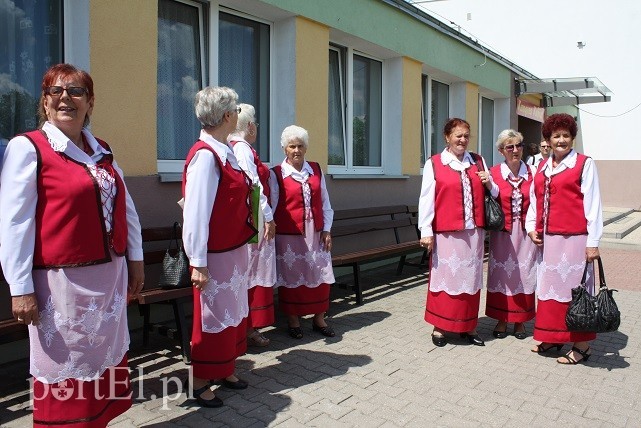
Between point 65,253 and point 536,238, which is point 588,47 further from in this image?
point 65,253

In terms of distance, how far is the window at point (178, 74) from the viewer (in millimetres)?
5371

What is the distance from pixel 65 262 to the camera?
2508mm

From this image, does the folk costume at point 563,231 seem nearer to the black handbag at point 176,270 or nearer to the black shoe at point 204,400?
the black shoe at point 204,400

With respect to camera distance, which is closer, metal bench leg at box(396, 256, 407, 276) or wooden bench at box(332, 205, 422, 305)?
wooden bench at box(332, 205, 422, 305)

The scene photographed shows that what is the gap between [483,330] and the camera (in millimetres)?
5469

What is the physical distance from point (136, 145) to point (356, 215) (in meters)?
3.25

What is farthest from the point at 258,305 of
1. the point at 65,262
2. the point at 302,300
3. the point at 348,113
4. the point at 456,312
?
the point at 348,113

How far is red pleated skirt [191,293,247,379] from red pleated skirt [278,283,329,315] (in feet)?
4.94

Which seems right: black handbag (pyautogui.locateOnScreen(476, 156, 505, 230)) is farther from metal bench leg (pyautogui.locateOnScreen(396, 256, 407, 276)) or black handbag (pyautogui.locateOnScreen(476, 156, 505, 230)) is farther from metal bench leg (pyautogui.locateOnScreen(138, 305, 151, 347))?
metal bench leg (pyautogui.locateOnScreen(396, 256, 407, 276))

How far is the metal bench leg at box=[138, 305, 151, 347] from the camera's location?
448cm

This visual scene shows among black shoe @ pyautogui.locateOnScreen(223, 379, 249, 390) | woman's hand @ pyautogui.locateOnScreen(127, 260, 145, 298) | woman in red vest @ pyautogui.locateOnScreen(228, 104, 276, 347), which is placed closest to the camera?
woman's hand @ pyautogui.locateOnScreen(127, 260, 145, 298)

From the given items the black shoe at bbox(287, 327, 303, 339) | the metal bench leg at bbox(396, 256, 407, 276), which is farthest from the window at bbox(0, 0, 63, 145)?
the metal bench leg at bbox(396, 256, 407, 276)

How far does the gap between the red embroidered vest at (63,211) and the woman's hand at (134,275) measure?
393 millimetres

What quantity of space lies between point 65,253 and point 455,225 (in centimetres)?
319
